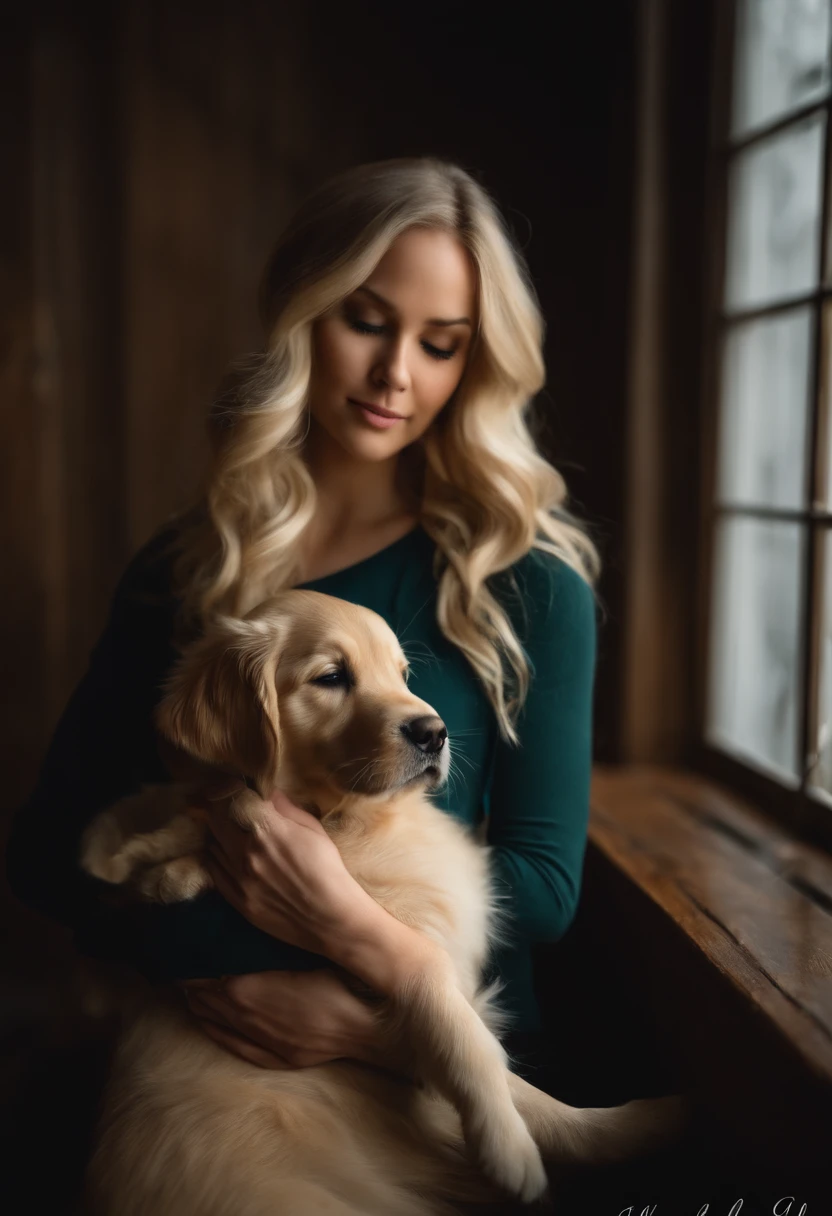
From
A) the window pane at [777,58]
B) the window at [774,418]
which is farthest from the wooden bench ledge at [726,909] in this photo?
the window pane at [777,58]

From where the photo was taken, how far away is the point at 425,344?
55.3 inches

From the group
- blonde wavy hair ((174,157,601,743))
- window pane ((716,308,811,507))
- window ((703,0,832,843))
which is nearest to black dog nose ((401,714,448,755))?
blonde wavy hair ((174,157,601,743))

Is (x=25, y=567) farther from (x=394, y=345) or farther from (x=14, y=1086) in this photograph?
(x=394, y=345)

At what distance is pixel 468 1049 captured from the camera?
110 centimetres

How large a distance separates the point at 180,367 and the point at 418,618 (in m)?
1.41

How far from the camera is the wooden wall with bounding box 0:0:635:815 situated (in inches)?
86.4

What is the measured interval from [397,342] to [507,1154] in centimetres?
103

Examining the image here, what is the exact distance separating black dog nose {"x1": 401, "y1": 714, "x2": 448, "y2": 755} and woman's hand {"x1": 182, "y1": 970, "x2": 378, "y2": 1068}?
331mm

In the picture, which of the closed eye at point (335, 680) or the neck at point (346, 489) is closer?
the closed eye at point (335, 680)

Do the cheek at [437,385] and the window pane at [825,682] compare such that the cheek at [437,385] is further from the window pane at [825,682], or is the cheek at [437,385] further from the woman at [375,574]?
the window pane at [825,682]

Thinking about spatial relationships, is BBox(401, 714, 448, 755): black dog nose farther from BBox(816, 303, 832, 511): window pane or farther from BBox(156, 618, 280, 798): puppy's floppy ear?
BBox(816, 303, 832, 511): window pane

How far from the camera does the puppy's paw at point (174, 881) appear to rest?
1.26 m

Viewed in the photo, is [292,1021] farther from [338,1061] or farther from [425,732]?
[425,732]

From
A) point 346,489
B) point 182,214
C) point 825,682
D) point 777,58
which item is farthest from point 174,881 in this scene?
point 182,214
